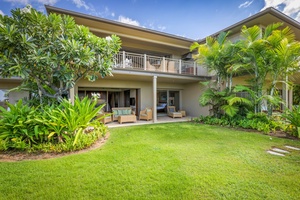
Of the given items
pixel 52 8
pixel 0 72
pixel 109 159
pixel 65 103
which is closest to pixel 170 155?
pixel 109 159

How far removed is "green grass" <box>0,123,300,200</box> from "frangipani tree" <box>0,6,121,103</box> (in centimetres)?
310

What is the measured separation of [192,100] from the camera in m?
12.5

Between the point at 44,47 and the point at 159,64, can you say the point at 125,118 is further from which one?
the point at 44,47

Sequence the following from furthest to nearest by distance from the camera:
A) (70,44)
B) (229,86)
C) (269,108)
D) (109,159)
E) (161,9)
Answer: (161,9) < (229,86) < (269,108) < (70,44) < (109,159)

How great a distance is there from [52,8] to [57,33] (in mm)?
3613

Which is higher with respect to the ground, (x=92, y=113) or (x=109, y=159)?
(x=92, y=113)

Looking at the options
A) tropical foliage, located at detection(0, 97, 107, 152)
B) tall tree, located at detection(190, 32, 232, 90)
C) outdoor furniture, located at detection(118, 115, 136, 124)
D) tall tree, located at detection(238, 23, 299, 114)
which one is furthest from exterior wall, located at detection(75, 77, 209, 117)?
tropical foliage, located at detection(0, 97, 107, 152)

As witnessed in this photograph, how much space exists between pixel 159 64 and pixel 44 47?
23.0ft

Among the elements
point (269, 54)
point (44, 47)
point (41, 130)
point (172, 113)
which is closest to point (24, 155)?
point (41, 130)

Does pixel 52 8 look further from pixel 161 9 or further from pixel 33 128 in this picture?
pixel 161 9

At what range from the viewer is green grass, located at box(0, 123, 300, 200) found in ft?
8.07

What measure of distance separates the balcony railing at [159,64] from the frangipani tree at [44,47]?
3513mm

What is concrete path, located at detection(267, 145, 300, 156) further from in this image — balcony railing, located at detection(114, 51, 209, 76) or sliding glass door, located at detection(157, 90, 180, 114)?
sliding glass door, located at detection(157, 90, 180, 114)

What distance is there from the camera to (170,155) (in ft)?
13.2
